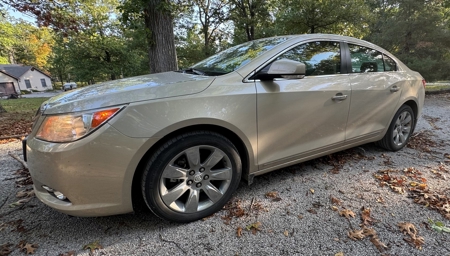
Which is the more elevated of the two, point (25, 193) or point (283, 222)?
point (25, 193)

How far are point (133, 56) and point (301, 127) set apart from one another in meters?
16.7

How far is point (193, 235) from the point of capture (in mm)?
1793

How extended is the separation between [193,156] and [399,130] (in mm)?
3113

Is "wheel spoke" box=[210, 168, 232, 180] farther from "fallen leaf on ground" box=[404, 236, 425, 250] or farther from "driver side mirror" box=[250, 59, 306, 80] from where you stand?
"fallen leaf on ground" box=[404, 236, 425, 250]

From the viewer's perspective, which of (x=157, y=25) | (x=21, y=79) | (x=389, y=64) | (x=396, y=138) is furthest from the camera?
(x=21, y=79)

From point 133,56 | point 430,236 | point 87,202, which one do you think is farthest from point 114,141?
point 133,56

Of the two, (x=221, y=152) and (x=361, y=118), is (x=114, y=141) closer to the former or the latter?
(x=221, y=152)

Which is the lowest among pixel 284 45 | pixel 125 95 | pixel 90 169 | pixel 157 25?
pixel 90 169

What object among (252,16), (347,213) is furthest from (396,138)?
(252,16)

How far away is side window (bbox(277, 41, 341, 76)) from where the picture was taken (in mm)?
2340

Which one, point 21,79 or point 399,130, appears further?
point 21,79

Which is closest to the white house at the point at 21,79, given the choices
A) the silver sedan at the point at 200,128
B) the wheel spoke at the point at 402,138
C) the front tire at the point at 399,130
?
the silver sedan at the point at 200,128

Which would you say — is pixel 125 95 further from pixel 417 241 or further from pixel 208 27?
pixel 208 27

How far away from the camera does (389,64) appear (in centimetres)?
306
